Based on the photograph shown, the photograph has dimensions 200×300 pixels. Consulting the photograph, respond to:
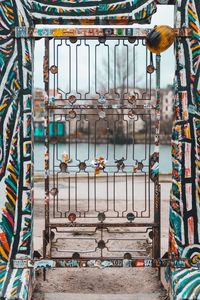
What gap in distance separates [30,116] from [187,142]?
153 cm

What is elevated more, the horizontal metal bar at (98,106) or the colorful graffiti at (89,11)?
the colorful graffiti at (89,11)

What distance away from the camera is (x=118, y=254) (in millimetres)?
6152

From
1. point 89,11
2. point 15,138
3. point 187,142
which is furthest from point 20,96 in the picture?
point 187,142

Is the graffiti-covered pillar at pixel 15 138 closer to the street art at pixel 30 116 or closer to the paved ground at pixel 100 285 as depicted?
the street art at pixel 30 116

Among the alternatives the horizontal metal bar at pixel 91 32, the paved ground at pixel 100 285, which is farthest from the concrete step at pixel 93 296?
the horizontal metal bar at pixel 91 32

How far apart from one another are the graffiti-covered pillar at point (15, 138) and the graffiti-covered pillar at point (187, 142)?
Answer: 4.65 feet

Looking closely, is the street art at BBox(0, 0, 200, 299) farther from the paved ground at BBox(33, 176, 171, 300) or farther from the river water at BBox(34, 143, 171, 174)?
the river water at BBox(34, 143, 171, 174)

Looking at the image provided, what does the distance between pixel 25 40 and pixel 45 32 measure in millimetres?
205

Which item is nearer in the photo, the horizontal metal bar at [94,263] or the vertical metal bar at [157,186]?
the horizontal metal bar at [94,263]

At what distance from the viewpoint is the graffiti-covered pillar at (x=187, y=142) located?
4246mm

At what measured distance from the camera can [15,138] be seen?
425cm

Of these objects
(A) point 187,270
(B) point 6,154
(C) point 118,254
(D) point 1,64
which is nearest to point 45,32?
(D) point 1,64

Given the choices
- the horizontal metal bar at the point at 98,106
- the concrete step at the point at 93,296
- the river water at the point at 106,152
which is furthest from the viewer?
the river water at the point at 106,152

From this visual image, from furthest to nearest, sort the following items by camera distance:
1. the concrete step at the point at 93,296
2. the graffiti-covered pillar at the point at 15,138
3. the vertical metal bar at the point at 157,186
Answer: the vertical metal bar at the point at 157,186
the concrete step at the point at 93,296
the graffiti-covered pillar at the point at 15,138
